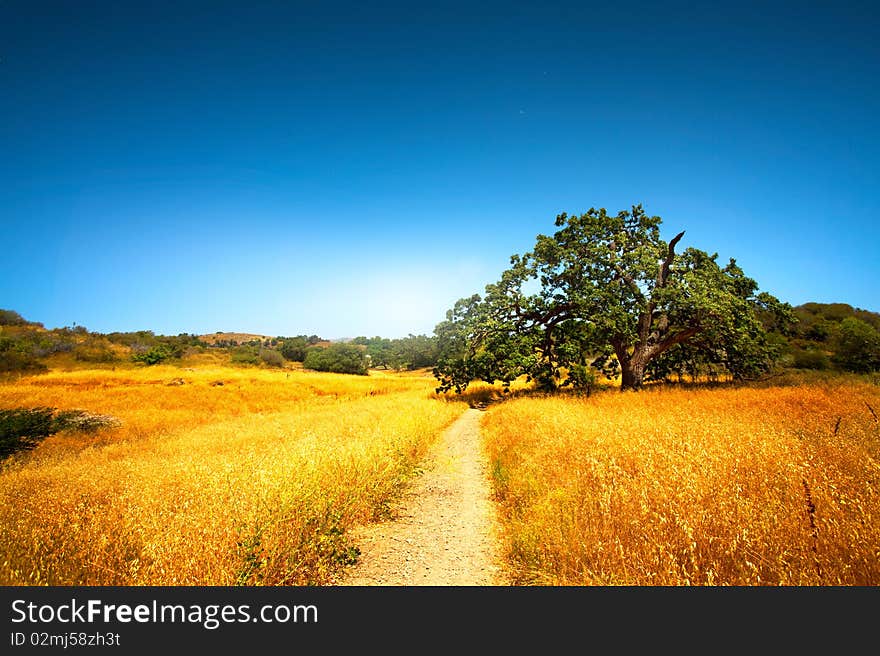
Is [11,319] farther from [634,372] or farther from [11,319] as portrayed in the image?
[634,372]

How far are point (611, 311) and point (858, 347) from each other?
15.0 m

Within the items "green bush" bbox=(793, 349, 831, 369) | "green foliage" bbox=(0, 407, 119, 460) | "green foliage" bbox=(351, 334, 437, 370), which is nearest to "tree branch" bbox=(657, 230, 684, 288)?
"green bush" bbox=(793, 349, 831, 369)

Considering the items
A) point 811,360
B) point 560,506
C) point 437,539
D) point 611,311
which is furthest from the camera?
point 811,360

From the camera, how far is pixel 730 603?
2.45 metres

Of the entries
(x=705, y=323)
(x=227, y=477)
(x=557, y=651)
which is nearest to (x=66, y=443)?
(x=227, y=477)

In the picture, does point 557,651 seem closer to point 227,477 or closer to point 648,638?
point 648,638

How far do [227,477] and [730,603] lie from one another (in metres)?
6.45

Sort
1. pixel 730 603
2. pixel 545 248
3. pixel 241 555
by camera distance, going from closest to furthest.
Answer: pixel 730 603 → pixel 241 555 → pixel 545 248

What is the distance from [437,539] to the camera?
189 inches

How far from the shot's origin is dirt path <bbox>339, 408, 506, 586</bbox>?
3.92 m

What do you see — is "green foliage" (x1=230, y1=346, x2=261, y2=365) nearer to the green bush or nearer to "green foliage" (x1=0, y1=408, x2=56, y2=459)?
"green foliage" (x1=0, y1=408, x2=56, y2=459)

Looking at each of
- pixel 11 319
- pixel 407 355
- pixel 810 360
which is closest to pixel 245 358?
pixel 11 319

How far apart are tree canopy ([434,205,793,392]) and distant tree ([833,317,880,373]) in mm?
4920

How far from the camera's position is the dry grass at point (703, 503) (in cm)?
281
